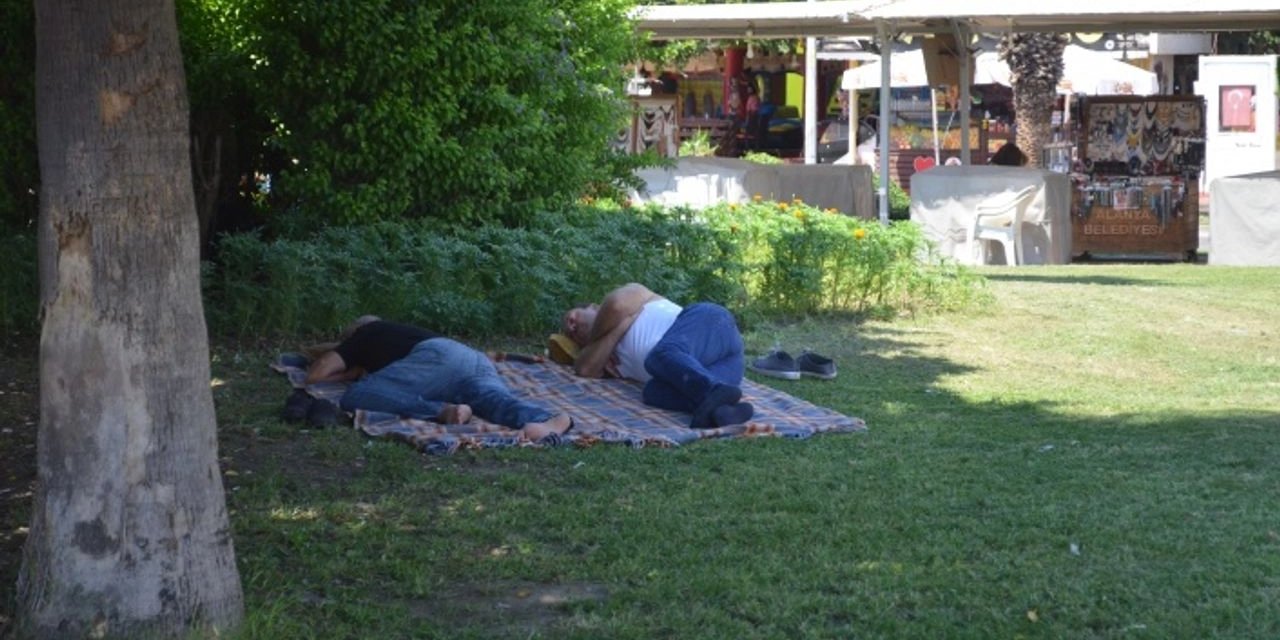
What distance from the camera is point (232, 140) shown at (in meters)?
12.6

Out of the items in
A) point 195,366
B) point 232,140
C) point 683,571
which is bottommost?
point 683,571

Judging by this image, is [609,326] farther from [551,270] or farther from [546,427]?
[551,270]

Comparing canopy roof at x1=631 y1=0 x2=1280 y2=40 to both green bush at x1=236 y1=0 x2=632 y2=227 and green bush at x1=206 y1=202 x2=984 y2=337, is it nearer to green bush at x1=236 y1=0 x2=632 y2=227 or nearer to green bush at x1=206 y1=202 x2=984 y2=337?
green bush at x1=206 y1=202 x2=984 y2=337

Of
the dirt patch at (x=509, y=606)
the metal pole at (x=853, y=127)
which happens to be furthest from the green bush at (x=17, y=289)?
the metal pole at (x=853, y=127)

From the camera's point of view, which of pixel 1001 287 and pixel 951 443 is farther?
pixel 1001 287

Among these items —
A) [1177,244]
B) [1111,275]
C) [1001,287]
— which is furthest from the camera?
[1177,244]

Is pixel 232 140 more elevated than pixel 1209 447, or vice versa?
pixel 232 140

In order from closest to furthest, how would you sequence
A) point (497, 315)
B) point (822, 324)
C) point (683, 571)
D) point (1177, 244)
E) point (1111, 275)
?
point (683, 571) → point (497, 315) → point (822, 324) → point (1111, 275) → point (1177, 244)

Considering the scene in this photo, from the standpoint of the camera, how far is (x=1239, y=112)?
1257 inches

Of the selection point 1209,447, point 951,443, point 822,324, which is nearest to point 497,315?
point 822,324

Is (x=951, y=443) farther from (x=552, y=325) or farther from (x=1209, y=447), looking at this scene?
(x=552, y=325)

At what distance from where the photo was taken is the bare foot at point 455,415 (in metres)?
8.03

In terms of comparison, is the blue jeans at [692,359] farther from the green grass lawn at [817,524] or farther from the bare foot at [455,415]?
the bare foot at [455,415]

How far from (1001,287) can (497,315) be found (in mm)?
6078
